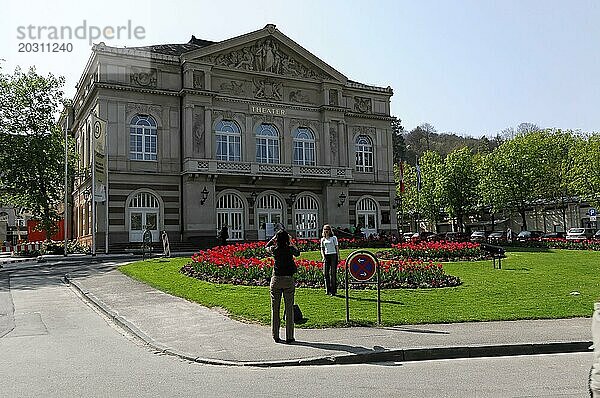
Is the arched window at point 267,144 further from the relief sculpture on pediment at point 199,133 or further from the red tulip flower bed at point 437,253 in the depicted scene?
the red tulip flower bed at point 437,253

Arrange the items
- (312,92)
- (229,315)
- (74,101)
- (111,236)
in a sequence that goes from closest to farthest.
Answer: (229,315), (111,236), (312,92), (74,101)

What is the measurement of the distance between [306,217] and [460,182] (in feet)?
97.1

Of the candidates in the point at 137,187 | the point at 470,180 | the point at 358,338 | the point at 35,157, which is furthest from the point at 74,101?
the point at 358,338

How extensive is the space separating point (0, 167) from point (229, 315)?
124ft

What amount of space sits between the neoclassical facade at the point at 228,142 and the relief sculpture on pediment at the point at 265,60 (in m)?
0.09

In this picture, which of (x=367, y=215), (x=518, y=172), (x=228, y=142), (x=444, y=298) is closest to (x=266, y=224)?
(x=228, y=142)

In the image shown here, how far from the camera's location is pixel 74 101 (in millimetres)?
58281

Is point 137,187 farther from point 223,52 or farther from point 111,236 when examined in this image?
point 223,52

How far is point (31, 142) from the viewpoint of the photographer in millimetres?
45750

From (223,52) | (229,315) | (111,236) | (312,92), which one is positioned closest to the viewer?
(229,315)

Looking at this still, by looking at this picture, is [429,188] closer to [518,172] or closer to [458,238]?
[518,172]

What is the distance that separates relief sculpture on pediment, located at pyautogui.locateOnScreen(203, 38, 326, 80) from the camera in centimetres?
4972

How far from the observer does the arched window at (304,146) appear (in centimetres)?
5294

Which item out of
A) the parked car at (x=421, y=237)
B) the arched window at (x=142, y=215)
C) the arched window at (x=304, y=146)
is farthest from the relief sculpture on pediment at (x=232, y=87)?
the parked car at (x=421, y=237)
